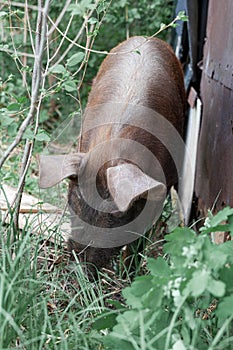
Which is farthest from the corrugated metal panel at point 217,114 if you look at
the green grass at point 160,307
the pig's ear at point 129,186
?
the green grass at point 160,307

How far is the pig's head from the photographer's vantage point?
400cm

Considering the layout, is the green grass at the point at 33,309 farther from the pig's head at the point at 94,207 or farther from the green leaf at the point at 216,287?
the green leaf at the point at 216,287

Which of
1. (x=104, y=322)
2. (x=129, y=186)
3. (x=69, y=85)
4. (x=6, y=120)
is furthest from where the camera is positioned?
(x=129, y=186)

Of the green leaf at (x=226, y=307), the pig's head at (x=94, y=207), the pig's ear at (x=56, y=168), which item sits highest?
the green leaf at (x=226, y=307)

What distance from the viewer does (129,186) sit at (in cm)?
363

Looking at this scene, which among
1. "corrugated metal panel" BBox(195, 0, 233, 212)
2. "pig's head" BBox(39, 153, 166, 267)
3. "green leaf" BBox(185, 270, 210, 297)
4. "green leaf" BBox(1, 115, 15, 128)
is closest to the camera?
"green leaf" BBox(185, 270, 210, 297)

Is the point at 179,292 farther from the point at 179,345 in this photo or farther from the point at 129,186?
the point at 129,186

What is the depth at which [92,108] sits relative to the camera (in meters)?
5.05

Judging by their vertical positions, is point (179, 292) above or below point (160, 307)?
above

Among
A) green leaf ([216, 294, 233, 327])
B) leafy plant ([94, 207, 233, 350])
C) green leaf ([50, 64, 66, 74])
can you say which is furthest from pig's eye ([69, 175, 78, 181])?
green leaf ([216, 294, 233, 327])

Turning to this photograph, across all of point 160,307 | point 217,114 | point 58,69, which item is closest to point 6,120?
point 58,69

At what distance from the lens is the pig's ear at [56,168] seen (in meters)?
3.87

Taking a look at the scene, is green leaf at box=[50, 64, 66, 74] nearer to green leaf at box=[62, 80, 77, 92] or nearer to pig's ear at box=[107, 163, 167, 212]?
green leaf at box=[62, 80, 77, 92]

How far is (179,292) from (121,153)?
1.86 metres
